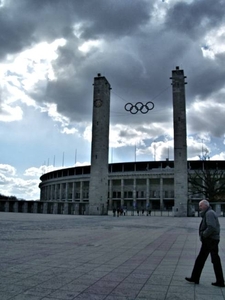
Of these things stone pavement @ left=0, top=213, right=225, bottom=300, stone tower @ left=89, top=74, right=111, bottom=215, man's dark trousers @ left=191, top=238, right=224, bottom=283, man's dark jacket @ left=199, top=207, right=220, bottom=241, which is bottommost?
stone pavement @ left=0, top=213, right=225, bottom=300

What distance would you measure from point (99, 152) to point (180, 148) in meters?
13.7

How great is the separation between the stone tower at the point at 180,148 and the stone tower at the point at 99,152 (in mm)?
12127

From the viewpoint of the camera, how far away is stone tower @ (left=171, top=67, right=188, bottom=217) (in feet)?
172

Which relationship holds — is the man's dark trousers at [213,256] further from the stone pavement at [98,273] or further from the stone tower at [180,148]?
the stone tower at [180,148]

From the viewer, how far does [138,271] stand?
7.86 m

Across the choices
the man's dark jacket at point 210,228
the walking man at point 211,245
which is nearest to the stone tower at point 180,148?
the walking man at point 211,245

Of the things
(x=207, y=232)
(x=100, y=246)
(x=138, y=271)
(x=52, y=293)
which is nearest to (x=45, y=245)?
(x=100, y=246)

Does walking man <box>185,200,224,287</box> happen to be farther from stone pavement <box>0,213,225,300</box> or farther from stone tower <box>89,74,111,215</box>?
stone tower <box>89,74,111,215</box>

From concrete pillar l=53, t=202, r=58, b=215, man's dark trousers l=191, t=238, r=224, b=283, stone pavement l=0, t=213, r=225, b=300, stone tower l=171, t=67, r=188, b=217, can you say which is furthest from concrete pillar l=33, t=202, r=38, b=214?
man's dark trousers l=191, t=238, r=224, b=283

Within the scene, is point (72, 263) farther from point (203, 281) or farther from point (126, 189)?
point (126, 189)

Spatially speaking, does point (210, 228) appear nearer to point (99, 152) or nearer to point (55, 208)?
point (99, 152)

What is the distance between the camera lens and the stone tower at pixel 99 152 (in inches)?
2175

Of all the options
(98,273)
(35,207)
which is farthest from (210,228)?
(35,207)

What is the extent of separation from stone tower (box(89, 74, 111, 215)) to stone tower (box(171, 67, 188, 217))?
1213cm
